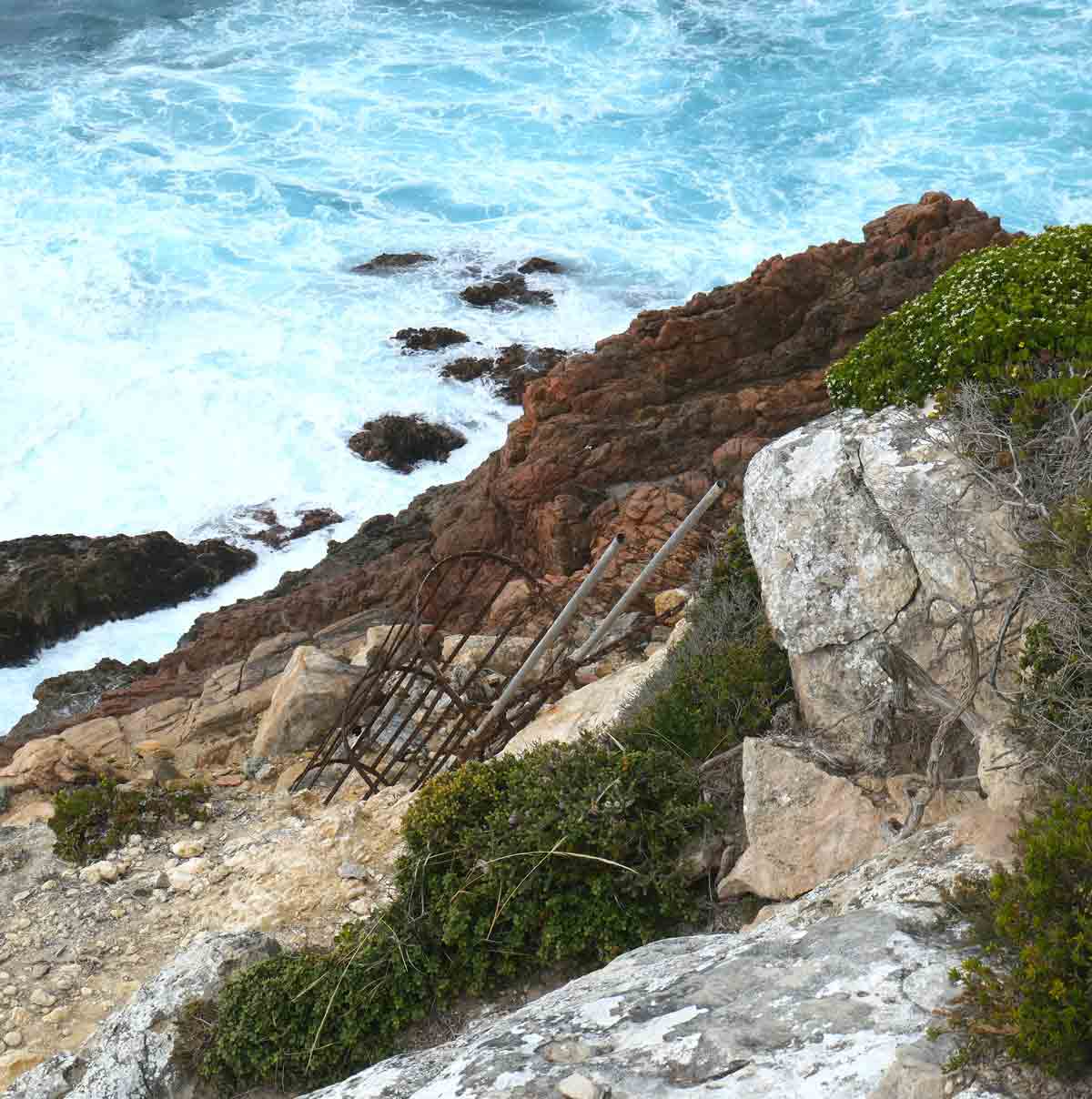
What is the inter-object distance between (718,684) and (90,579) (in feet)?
48.6

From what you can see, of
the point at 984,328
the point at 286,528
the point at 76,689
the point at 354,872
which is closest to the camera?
the point at 984,328

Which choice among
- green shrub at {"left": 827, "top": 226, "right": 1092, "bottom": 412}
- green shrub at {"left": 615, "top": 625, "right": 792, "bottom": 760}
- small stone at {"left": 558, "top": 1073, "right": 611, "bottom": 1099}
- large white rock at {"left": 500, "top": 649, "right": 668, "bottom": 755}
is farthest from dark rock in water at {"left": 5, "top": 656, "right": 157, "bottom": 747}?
small stone at {"left": 558, "top": 1073, "right": 611, "bottom": 1099}

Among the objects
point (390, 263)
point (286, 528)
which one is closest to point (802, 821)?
point (286, 528)

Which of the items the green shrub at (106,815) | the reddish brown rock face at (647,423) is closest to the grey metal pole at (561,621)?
the green shrub at (106,815)

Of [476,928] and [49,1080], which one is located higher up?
[476,928]

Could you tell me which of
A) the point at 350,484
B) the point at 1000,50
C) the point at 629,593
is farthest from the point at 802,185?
the point at 629,593

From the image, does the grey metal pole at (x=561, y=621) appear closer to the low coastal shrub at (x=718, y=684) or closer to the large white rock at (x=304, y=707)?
the low coastal shrub at (x=718, y=684)

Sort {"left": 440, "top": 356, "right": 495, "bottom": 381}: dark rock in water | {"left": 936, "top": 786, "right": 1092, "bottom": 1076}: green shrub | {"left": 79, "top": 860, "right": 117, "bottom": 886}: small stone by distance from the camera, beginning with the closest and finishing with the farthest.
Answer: {"left": 936, "top": 786, "right": 1092, "bottom": 1076}: green shrub, {"left": 79, "top": 860, "right": 117, "bottom": 886}: small stone, {"left": 440, "top": 356, "right": 495, "bottom": 381}: dark rock in water

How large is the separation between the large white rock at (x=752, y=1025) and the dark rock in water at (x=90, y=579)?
53.5 feet

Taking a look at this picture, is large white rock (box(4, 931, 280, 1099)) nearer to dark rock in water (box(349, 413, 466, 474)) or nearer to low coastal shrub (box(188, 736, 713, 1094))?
low coastal shrub (box(188, 736, 713, 1094))

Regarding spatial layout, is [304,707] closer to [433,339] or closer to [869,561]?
[869,561]

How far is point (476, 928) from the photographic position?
285 inches

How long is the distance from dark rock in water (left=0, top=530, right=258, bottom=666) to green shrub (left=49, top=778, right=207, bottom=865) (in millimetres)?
9416

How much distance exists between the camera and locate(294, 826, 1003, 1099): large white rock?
4082mm
